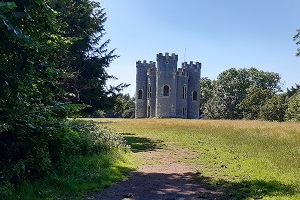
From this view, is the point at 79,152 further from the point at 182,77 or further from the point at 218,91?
the point at 218,91

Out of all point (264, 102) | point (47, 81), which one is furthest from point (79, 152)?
point (264, 102)

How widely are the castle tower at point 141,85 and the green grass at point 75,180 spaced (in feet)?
154

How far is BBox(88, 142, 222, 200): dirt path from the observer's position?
7.52 meters

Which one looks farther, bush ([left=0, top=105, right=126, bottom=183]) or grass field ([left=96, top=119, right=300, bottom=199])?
grass field ([left=96, top=119, right=300, bottom=199])

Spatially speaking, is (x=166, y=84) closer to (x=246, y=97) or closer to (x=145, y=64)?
(x=145, y=64)

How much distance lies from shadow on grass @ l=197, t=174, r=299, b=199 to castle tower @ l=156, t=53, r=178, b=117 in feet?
149

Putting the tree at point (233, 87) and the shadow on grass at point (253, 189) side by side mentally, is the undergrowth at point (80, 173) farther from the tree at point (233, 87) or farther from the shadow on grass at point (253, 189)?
the tree at point (233, 87)

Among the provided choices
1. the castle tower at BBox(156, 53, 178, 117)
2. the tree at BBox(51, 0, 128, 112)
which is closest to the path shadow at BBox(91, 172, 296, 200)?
the tree at BBox(51, 0, 128, 112)

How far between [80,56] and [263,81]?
70.7m

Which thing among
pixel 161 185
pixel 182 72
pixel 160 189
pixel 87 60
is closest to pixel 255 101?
pixel 182 72

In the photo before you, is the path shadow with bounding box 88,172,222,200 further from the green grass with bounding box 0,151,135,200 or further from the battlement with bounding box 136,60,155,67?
the battlement with bounding box 136,60,155,67

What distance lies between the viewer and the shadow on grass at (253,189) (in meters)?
7.26

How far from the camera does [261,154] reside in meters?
12.4

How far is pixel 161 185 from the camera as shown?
8648 mm
